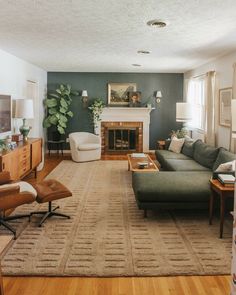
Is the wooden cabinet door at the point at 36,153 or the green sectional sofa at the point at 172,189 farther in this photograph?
the wooden cabinet door at the point at 36,153

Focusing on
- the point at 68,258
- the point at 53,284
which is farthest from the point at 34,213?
the point at 53,284

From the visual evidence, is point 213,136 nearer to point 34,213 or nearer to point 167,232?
point 167,232

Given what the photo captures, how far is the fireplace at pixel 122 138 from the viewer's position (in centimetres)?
914

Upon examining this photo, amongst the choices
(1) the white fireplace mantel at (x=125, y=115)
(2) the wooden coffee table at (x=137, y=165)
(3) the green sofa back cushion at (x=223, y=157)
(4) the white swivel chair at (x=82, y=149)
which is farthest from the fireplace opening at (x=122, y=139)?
(3) the green sofa back cushion at (x=223, y=157)

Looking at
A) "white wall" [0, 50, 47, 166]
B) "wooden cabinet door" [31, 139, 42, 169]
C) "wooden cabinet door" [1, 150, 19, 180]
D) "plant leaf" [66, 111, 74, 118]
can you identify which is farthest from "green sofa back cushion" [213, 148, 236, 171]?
"plant leaf" [66, 111, 74, 118]

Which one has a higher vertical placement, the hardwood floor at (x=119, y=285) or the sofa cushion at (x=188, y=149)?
the sofa cushion at (x=188, y=149)

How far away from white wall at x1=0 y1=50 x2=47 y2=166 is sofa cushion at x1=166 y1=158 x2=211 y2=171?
317 cm

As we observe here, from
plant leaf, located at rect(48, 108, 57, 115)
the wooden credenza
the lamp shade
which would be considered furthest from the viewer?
plant leaf, located at rect(48, 108, 57, 115)

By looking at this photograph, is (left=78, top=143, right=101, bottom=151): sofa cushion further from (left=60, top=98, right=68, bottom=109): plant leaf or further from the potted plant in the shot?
(left=60, top=98, right=68, bottom=109): plant leaf

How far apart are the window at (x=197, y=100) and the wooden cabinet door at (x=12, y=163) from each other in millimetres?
4283

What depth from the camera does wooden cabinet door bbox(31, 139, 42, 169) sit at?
19.5ft

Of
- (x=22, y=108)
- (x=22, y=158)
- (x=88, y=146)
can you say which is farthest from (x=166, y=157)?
(x=22, y=108)

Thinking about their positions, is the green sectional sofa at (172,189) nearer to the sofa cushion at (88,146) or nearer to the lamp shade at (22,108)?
the lamp shade at (22,108)

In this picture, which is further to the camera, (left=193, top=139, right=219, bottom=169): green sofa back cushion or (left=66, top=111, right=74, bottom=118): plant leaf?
(left=66, top=111, right=74, bottom=118): plant leaf
